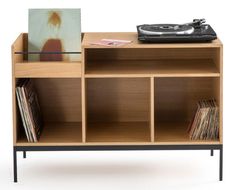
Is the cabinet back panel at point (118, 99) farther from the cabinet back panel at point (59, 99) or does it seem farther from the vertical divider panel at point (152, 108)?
the vertical divider panel at point (152, 108)

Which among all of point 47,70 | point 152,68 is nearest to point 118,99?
point 152,68

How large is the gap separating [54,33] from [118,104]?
67 cm

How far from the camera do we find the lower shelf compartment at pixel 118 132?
21.1 feet

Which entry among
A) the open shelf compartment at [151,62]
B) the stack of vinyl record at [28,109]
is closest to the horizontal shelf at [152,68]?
the open shelf compartment at [151,62]

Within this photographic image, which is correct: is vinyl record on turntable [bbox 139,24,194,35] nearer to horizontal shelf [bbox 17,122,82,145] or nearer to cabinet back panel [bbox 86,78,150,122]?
cabinet back panel [bbox 86,78,150,122]

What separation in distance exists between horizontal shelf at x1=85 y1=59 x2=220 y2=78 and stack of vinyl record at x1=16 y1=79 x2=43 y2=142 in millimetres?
385

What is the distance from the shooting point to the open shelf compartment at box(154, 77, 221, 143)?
675 centimetres

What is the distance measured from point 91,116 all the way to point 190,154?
2.31ft

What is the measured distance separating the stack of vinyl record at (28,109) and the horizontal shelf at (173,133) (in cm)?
75

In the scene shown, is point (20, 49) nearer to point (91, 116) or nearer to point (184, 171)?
point (91, 116)

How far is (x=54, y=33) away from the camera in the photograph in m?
6.52

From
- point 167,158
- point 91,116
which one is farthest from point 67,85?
point 167,158

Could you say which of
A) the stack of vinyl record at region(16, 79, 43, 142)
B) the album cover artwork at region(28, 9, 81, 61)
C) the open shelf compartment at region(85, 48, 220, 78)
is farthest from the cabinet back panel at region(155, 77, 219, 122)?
the stack of vinyl record at region(16, 79, 43, 142)

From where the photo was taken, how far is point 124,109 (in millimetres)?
6836
